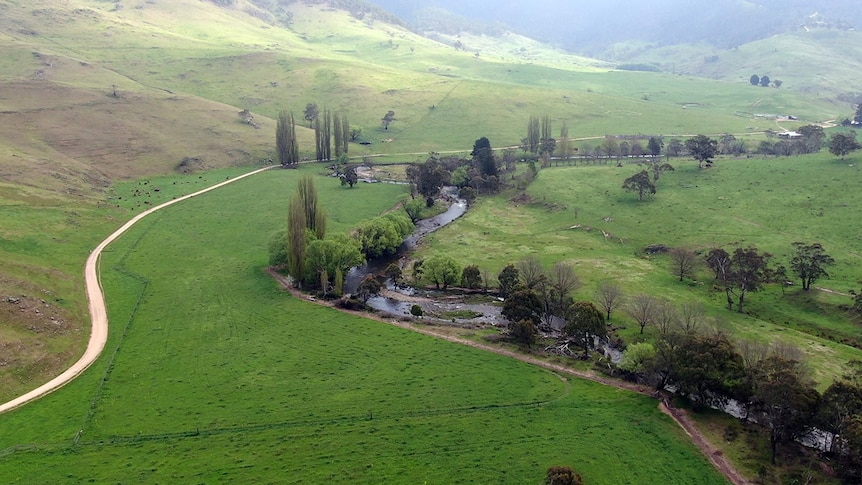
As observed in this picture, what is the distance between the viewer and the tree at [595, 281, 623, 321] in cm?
8781

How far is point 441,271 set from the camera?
101 m

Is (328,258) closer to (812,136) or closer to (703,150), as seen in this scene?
(703,150)

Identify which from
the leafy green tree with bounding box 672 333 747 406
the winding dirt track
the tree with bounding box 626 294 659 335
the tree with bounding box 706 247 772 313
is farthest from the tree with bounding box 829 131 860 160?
the winding dirt track

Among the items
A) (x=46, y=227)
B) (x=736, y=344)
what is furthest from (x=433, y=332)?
(x=46, y=227)

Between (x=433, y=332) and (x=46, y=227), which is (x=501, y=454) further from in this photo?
(x=46, y=227)

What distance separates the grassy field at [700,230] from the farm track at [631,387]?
49.8 feet

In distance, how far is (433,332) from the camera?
83562 mm

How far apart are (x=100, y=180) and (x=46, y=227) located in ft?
155

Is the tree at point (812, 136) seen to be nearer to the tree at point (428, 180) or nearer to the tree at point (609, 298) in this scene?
the tree at point (428, 180)

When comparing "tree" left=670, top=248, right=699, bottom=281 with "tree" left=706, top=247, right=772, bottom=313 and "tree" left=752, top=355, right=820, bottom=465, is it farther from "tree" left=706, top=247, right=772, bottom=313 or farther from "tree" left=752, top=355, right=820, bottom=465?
"tree" left=752, top=355, right=820, bottom=465

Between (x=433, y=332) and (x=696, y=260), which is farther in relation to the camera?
(x=696, y=260)

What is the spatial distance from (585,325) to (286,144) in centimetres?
14765

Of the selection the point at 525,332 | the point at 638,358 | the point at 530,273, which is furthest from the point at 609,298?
the point at 638,358

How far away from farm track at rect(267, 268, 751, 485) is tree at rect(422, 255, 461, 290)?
55.7 feet
